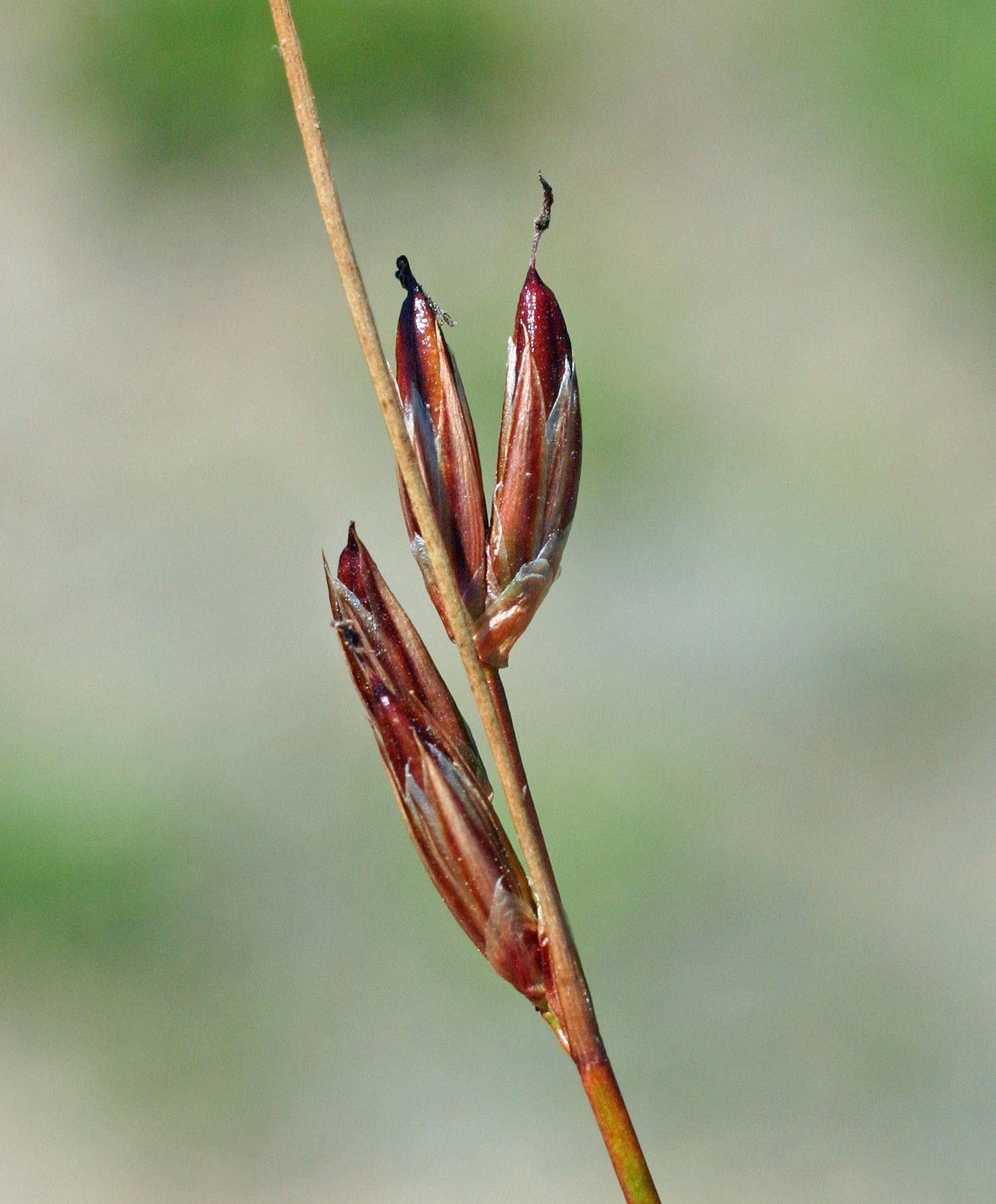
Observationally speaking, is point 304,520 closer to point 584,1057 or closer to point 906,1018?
point 906,1018

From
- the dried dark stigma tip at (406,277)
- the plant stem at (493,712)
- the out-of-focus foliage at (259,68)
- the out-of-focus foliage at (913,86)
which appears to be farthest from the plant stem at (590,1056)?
the out-of-focus foliage at (913,86)

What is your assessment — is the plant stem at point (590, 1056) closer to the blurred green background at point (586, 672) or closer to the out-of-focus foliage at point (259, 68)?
the blurred green background at point (586, 672)

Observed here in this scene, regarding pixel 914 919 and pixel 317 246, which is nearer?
pixel 914 919

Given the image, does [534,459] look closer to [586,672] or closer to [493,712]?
[493,712]

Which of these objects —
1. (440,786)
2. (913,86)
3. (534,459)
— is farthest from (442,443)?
(913,86)

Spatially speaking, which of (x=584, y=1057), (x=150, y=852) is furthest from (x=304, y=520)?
(x=584, y=1057)
